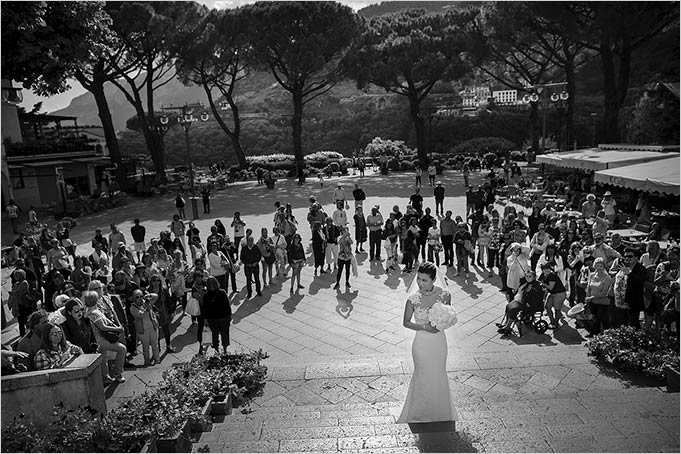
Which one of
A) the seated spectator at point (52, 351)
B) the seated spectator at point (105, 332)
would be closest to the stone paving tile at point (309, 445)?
the seated spectator at point (52, 351)

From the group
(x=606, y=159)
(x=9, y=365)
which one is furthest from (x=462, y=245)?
(x=606, y=159)

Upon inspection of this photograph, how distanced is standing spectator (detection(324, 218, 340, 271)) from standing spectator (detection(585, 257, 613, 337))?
5.23m

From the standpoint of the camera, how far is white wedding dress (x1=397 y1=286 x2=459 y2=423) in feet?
15.8

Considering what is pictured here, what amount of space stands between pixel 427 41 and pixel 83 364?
102ft

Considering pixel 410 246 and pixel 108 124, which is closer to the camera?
pixel 410 246

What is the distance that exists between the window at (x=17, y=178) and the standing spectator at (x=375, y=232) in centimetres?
2090

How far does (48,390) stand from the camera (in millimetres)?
5129

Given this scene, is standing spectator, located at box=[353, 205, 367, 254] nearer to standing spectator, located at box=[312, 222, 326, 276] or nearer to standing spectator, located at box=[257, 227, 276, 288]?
standing spectator, located at box=[312, 222, 326, 276]

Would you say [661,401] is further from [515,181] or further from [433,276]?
[515,181]

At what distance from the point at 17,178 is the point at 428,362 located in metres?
26.7

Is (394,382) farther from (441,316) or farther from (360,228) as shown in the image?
(360,228)

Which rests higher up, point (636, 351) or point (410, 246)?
point (410, 246)

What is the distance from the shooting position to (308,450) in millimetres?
4371

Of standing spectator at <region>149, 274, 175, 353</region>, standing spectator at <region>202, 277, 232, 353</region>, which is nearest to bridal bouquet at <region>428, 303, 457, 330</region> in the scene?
standing spectator at <region>202, 277, 232, 353</region>
